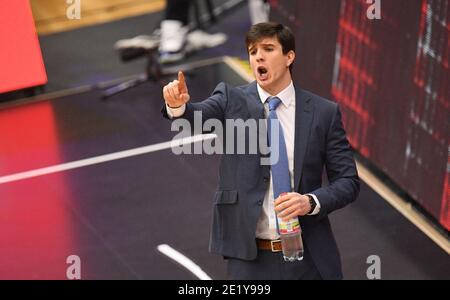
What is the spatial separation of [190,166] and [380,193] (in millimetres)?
1662

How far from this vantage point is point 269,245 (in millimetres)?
5156

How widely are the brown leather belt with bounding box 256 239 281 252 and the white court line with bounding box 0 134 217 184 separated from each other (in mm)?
3883

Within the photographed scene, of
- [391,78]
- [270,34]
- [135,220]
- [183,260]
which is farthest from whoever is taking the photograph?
[391,78]

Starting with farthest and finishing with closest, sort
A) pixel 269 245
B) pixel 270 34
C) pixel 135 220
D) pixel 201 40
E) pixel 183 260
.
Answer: pixel 201 40
pixel 135 220
pixel 183 260
pixel 269 245
pixel 270 34

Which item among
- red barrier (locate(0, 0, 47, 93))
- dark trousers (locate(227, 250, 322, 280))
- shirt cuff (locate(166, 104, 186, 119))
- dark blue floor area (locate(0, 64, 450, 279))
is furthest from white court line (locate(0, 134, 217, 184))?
shirt cuff (locate(166, 104, 186, 119))

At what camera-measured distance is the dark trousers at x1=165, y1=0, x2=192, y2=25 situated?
37.1 ft

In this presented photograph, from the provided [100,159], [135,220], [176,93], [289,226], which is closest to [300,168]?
[289,226]

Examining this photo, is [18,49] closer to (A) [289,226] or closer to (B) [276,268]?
(B) [276,268]

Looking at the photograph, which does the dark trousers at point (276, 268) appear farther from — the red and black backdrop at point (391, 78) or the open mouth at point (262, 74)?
the red and black backdrop at point (391, 78)

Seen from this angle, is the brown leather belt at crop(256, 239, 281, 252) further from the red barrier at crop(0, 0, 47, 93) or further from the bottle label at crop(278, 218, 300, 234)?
the red barrier at crop(0, 0, 47, 93)

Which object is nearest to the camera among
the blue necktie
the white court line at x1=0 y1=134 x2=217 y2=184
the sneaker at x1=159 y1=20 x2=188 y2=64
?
the blue necktie

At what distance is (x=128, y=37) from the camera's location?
39.1 ft

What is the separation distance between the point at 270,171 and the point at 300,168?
0.49 ft

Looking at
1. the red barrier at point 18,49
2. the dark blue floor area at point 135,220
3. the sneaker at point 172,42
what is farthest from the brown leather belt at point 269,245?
the sneaker at point 172,42
